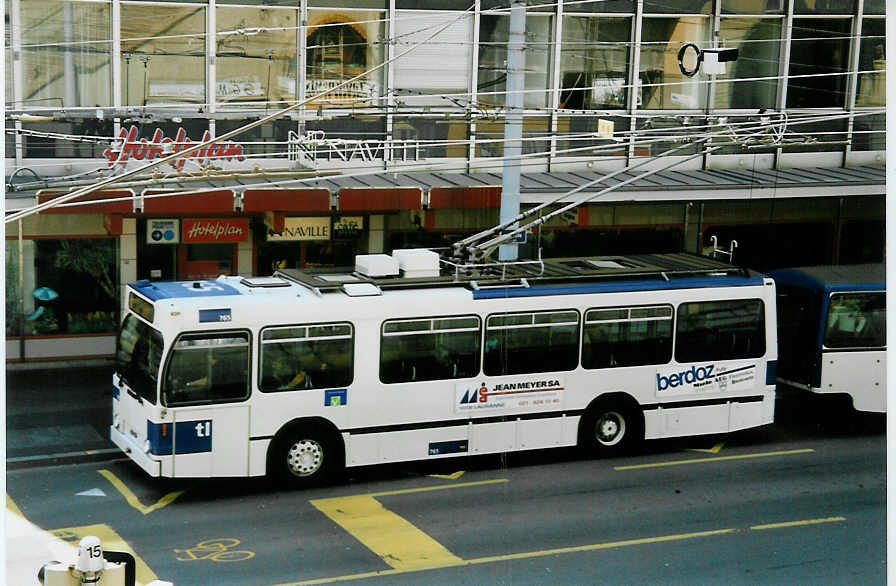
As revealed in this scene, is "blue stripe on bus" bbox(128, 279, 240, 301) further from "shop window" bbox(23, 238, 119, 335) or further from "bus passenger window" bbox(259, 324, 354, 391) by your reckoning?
"bus passenger window" bbox(259, 324, 354, 391)

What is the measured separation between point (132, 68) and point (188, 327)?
6.26 ft

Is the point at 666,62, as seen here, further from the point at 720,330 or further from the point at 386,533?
the point at 386,533

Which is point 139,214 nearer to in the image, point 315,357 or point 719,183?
point 315,357

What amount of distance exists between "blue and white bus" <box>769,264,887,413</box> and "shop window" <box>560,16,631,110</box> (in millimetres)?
1266

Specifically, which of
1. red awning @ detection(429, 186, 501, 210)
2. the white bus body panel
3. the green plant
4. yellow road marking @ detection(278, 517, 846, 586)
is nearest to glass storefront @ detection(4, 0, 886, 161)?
red awning @ detection(429, 186, 501, 210)

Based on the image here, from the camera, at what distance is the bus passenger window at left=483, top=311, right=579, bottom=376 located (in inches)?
245

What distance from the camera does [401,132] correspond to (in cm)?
521

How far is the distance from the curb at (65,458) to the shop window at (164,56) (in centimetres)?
146

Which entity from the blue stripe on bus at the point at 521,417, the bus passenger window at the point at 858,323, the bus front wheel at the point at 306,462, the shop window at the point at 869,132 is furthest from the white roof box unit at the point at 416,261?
the shop window at the point at 869,132

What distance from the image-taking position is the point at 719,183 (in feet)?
18.2

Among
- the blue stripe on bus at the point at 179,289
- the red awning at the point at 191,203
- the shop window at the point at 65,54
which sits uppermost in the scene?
the shop window at the point at 65,54

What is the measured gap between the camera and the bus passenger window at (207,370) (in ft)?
20.9

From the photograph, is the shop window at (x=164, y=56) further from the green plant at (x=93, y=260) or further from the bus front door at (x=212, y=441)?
the bus front door at (x=212, y=441)

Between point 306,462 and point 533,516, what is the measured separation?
3.46 feet
